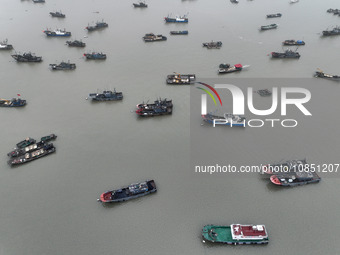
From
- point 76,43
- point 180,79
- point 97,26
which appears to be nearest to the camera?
point 180,79

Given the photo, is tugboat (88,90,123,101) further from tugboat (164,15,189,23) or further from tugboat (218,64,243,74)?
tugboat (164,15,189,23)

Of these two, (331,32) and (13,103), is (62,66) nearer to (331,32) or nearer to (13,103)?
(13,103)

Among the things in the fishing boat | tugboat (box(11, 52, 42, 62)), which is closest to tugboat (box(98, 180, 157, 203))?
the fishing boat

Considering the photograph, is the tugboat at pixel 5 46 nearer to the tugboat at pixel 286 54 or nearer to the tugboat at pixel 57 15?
the tugboat at pixel 57 15

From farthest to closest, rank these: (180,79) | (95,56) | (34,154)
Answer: (95,56) → (180,79) → (34,154)

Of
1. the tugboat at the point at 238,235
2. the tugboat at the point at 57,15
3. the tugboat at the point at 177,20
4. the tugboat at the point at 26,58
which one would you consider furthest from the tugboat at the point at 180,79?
the tugboat at the point at 57,15

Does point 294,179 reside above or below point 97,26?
below

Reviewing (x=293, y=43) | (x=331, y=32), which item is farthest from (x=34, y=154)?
(x=331, y=32)
